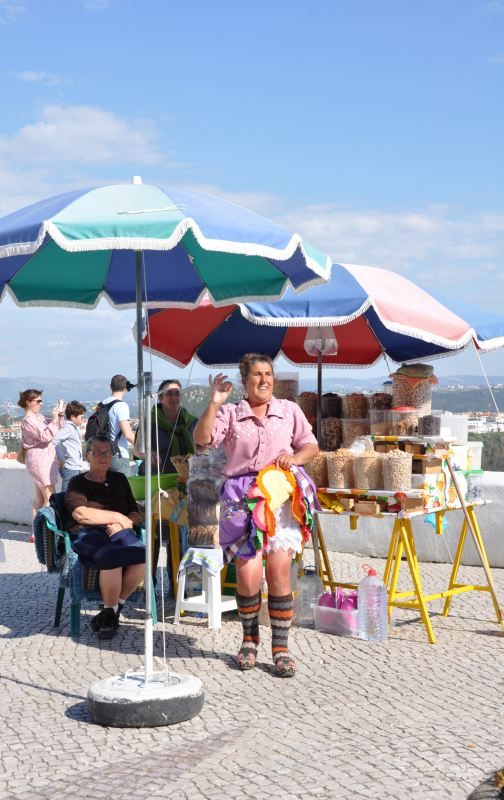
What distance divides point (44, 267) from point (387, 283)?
2.54 metres

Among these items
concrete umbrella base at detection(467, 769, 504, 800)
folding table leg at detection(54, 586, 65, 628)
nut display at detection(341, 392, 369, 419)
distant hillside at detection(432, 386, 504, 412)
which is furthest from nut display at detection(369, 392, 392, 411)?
concrete umbrella base at detection(467, 769, 504, 800)

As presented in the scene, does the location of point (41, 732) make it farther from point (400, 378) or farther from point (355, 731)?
point (400, 378)

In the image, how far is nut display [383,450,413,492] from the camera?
6684 mm

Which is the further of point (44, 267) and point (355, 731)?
point (44, 267)

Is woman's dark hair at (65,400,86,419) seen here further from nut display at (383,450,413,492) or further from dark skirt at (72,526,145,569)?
nut display at (383,450,413,492)

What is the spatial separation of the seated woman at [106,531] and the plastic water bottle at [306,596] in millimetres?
1199

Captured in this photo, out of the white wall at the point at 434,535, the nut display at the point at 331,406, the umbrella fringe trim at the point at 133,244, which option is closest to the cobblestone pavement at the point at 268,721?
the nut display at the point at 331,406

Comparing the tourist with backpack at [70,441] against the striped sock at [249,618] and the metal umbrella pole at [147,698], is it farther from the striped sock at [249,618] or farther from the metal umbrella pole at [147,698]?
the metal umbrella pole at [147,698]

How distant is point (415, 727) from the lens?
15.6 ft

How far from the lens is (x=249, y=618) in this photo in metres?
5.95

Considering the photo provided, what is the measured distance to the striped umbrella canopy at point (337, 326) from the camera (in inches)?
283

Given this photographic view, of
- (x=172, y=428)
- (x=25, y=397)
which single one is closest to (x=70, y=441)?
(x=25, y=397)

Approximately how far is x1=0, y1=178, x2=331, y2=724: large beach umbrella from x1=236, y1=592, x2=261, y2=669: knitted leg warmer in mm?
824

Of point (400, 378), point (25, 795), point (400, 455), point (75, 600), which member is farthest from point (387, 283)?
point (25, 795)
